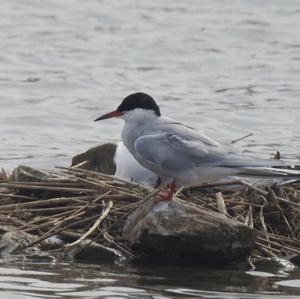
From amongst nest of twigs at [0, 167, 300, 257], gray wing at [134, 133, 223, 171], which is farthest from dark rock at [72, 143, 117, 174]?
gray wing at [134, 133, 223, 171]

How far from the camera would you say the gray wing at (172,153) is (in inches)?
293

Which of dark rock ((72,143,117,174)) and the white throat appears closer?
the white throat

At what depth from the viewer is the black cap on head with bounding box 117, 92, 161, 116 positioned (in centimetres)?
773

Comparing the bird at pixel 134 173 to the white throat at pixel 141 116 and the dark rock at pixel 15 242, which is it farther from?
the dark rock at pixel 15 242

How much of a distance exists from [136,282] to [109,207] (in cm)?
86

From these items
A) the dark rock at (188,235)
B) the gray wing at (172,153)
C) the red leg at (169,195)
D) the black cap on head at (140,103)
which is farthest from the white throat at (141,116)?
the dark rock at (188,235)

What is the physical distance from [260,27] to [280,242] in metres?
10.9

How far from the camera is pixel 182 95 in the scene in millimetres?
14484

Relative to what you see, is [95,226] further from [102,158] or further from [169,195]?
[102,158]

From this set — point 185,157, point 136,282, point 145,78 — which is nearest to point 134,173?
point 185,157

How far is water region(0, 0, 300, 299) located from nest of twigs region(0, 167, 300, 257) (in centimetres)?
37

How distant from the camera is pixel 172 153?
745 centimetres

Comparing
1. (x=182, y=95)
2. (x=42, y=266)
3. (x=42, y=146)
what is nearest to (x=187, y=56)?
(x=182, y=95)

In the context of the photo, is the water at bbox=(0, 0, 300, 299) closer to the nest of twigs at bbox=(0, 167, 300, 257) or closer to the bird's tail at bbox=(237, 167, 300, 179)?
the nest of twigs at bbox=(0, 167, 300, 257)
